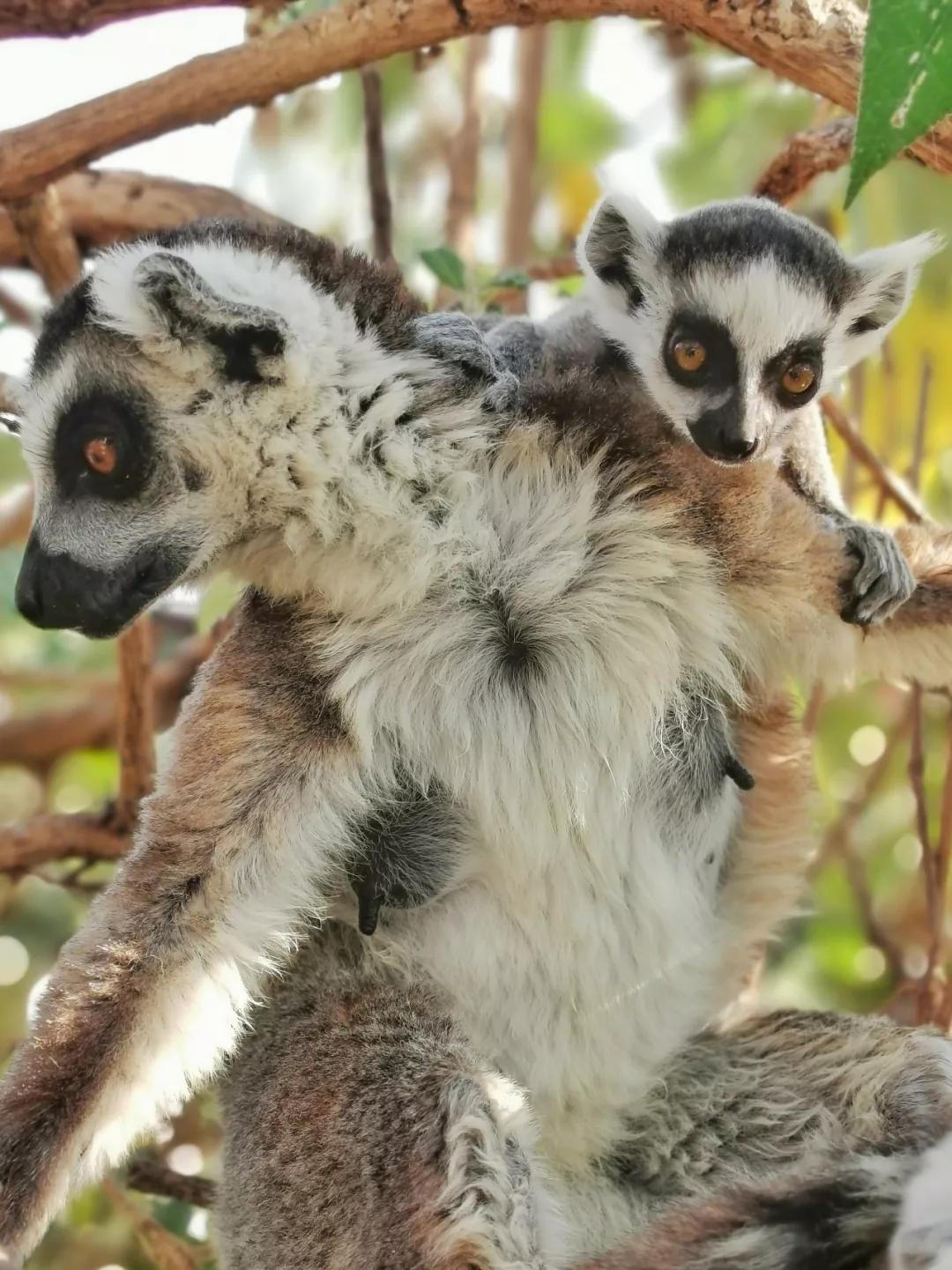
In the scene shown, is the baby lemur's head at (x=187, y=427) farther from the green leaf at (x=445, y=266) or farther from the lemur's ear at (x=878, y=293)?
the lemur's ear at (x=878, y=293)

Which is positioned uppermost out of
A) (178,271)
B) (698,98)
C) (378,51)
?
(698,98)

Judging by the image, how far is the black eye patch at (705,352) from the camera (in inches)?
141

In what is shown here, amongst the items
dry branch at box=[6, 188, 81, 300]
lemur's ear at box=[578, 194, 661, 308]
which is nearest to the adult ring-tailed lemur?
lemur's ear at box=[578, 194, 661, 308]

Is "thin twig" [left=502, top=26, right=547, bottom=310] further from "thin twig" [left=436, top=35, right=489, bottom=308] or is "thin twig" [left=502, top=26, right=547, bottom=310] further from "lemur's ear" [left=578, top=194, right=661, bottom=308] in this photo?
"lemur's ear" [left=578, top=194, right=661, bottom=308]

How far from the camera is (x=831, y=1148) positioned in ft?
9.91

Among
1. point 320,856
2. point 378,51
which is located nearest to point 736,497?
point 320,856

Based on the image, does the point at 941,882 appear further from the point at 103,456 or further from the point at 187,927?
the point at 103,456

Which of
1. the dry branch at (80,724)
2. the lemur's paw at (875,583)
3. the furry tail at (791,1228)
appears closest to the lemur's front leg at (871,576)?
the lemur's paw at (875,583)

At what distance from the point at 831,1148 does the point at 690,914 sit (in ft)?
2.01

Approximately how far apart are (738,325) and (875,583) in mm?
836

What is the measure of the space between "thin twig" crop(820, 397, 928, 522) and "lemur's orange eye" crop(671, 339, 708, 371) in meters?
0.91

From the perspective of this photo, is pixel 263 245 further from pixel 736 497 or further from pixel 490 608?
pixel 736 497

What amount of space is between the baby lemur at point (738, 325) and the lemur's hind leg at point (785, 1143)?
0.99 m

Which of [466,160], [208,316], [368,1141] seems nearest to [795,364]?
[208,316]
